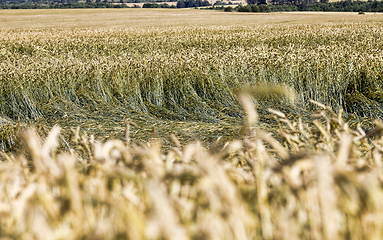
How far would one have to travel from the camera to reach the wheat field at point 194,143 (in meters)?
0.52

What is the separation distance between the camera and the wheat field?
52 cm

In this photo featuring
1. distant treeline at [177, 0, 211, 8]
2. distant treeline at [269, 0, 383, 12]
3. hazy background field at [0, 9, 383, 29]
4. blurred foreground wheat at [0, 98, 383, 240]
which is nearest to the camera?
blurred foreground wheat at [0, 98, 383, 240]

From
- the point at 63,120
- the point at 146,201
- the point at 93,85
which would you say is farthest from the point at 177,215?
the point at 93,85

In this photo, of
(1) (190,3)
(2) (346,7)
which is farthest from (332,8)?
(1) (190,3)

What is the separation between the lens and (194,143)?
116 inches

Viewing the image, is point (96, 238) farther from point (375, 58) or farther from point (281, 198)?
point (375, 58)

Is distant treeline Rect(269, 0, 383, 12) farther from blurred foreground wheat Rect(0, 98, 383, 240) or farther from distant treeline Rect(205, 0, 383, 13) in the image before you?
blurred foreground wheat Rect(0, 98, 383, 240)

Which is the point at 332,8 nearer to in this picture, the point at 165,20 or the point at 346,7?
the point at 346,7

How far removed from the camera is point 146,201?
1.92 feet

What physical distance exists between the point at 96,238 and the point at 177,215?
0.49ft

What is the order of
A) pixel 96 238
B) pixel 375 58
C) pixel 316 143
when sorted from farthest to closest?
pixel 375 58 → pixel 316 143 → pixel 96 238

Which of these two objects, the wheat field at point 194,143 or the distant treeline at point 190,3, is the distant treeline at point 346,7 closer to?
the distant treeline at point 190,3

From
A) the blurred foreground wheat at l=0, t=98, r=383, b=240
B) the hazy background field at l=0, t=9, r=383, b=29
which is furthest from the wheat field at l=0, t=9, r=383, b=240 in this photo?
the hazy background field at l=0, t=9, r=383, b=29

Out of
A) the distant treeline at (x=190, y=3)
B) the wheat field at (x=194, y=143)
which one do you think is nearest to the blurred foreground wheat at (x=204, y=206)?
the wheat field at (x=194, y=143)
